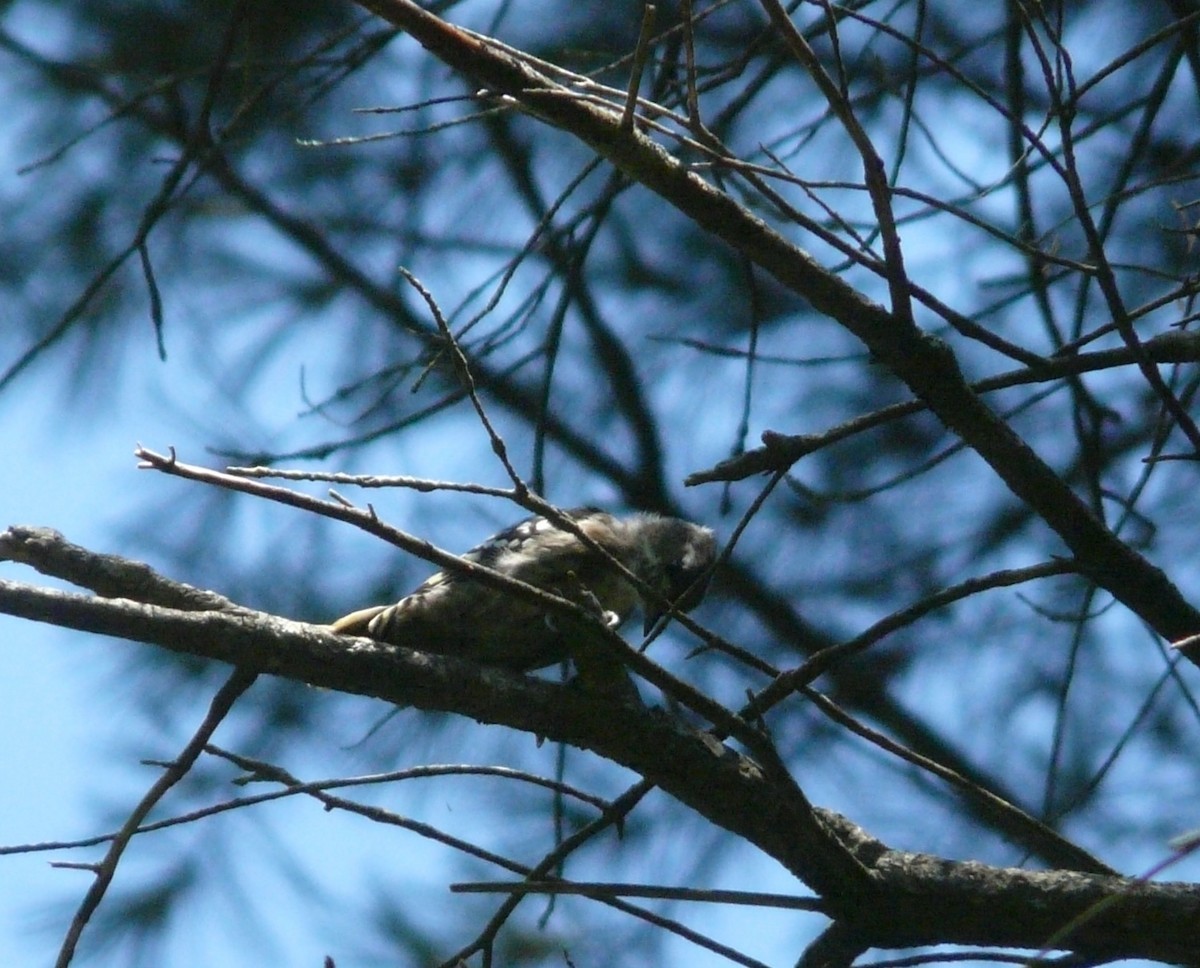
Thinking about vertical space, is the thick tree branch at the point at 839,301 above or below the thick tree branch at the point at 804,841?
above

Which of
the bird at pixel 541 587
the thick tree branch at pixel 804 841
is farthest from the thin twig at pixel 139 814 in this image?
the bird at pixel 541 587

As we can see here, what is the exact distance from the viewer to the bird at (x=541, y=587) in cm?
233

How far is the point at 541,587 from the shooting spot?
2594 millimetres

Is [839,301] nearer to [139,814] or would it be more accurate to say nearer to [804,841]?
[804,841]

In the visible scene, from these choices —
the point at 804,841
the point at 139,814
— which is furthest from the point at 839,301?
the point at 139,814

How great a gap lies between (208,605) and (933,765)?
2.60 feet

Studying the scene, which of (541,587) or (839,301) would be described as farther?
(541,587)

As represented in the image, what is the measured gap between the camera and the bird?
233cm

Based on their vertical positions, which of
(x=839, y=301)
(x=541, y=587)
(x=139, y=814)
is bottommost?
(x=139, y=814)

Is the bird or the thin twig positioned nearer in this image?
the thin twig

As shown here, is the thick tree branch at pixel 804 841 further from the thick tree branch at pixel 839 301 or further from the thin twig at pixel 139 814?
the thick tree branch at pixel 839 301

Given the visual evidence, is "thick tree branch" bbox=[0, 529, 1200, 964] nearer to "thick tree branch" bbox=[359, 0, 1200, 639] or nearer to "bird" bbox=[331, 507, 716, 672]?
"bird" bbox=[331, 507, 716, 672]

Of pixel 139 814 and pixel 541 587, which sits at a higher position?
pixel 541 587

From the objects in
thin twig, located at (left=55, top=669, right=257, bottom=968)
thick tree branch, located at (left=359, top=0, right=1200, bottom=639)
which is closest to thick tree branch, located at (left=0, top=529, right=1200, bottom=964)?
thin twig, located at (left=55, top=669, right=257, bottom=968)
